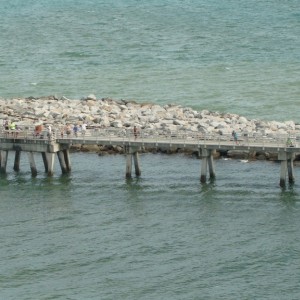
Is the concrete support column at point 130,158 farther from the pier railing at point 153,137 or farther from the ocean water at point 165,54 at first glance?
the ocean water at point 165,54

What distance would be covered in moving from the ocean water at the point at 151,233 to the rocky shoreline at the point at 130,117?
528 cm

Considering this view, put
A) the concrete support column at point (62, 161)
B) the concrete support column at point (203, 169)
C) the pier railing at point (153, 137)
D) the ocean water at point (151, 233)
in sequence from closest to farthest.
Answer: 1. the ocean water at point (151, 233)
2. the pier railing at point (153, 137)
3. the concrete support column at point (203, 169)
4. the concrete support column at point (62, 161)

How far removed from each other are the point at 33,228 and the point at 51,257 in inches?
242

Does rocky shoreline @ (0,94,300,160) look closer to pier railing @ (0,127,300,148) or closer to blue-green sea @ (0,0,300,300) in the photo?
pier railing @ (0,127,300,148)

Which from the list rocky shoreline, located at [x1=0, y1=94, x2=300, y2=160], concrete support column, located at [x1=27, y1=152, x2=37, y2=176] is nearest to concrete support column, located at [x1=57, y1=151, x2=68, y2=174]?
concrete support column, located at [x1=27, y1=152, x2=37, y2=176]

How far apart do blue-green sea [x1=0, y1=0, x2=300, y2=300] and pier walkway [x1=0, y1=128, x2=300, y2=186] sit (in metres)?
1.14

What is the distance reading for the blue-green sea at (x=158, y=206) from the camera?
2982 inches

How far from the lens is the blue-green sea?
75750mm

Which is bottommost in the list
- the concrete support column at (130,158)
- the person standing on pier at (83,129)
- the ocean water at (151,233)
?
the ocean water at (151,233)

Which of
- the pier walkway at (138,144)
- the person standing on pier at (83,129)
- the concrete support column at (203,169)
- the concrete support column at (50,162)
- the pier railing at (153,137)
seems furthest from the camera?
the person standing on pier at (83,129)

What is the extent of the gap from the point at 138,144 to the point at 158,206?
8.47 m

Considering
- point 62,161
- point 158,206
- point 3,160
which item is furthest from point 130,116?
point 158,206

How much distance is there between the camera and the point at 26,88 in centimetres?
13950

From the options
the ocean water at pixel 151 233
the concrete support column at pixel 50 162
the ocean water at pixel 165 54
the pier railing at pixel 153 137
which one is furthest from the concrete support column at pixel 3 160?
the ocean water at pixel 165 54
